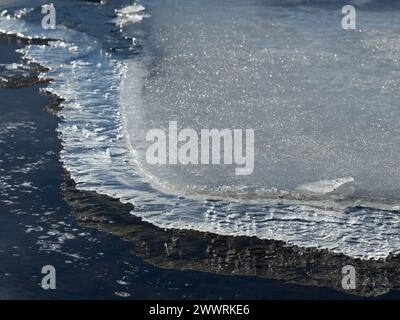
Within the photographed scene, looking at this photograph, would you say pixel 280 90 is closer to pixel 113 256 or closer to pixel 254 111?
pixel 254 111

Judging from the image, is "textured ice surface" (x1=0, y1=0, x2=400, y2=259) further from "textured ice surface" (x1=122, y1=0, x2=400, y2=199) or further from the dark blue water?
the dark blue water

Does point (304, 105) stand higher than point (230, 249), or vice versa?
point (304, 105)

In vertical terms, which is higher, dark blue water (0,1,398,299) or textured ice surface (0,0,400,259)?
textured ice surface (0,0,400,259)

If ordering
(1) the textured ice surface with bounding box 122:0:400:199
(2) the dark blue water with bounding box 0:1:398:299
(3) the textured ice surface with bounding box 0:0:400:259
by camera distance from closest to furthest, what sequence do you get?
(2) the dark blue water with bounding box 0:1:398:299 < (3) the textured ice surface with bounding box 0:0:400:259 < (1) the textured ice surface with bounding box 122:0:400:199

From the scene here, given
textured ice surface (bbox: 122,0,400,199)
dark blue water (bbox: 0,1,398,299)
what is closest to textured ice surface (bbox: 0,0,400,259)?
textured ice surface (bbox: 122,0,400,199)

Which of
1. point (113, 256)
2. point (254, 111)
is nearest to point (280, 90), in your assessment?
point (254, 111)

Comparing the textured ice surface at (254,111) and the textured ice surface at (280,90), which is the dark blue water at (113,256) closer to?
the textured ice surface at (254,111)

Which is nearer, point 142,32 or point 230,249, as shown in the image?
point 230,249
